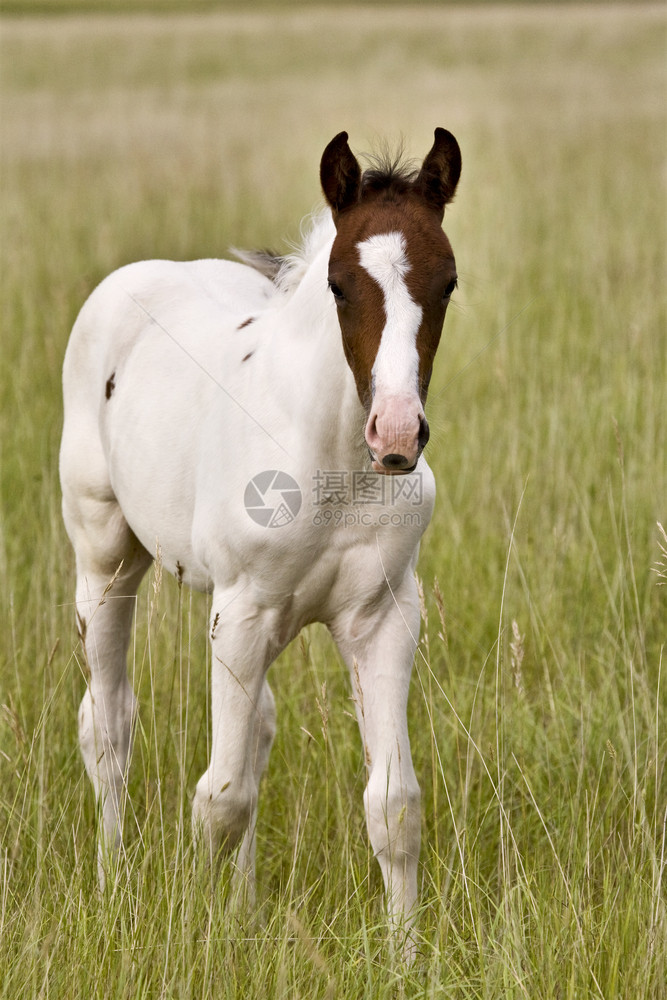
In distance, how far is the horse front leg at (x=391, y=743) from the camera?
2492 mm

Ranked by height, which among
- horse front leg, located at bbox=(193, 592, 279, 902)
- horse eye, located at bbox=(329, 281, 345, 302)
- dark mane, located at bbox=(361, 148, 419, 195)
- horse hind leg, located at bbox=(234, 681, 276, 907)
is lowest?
horse hind leg, located at bbox=(234, 681, 276, 907)

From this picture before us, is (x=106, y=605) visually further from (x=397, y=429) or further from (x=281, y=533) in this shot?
(x=397, y=429)

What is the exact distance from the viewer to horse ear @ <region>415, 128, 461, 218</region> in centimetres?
231

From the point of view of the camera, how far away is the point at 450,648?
12.3ft

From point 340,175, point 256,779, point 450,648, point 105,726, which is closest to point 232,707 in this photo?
point 256,779

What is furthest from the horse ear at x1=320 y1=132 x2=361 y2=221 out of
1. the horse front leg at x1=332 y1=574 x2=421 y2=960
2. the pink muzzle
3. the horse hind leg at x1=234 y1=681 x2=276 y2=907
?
the horse hind leg at x1=234 y1=681 x2=276 y2=907

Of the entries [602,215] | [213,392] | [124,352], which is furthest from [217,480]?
[602,215]

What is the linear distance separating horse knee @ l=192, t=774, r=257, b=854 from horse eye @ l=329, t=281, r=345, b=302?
1141 mm

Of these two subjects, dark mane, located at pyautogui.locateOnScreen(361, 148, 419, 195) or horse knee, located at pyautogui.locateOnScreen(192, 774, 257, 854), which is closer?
dark mane, located at pyautogui.locateOnScreen(361, 148, 419, 195)

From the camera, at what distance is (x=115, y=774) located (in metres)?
3.28

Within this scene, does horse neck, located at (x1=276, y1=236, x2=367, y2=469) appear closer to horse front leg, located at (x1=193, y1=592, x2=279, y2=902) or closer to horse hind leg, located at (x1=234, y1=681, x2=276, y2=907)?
horse front leg, located at (x1=193, y1=592, x2=279, y2=902)

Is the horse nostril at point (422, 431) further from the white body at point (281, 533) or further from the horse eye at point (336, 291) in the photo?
the horse eye at point (336, 291)

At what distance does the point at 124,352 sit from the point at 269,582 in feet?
3.71

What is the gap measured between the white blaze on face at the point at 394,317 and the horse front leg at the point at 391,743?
704 millimetres
